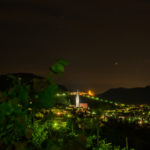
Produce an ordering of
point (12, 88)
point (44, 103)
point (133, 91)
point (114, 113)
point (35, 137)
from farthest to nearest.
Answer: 1. point (133, 91)
2. point (114, 113)
3. point (35, 137)
4. point (12, 88)
5. point (44, 103)

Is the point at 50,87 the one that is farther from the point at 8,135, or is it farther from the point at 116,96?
the point at 116,96

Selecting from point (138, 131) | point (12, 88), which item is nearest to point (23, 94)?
point (12, 88)

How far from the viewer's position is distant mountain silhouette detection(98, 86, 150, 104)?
98812mm

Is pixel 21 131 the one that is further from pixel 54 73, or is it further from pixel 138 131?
pixel 138 131

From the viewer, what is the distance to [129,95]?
107m

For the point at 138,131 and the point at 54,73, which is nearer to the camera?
the point at 54,73

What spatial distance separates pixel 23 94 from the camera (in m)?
1.58


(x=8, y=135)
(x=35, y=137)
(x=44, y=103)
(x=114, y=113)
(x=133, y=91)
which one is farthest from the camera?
(x=133, y=91)

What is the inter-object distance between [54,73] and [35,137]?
452 centimetres

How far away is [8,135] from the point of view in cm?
172

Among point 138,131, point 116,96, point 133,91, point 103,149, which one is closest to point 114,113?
point 138,131

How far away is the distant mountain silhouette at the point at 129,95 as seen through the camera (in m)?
98.8

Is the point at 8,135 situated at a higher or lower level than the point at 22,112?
lower

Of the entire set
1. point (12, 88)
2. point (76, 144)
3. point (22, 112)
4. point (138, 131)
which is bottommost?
point (138, 131)
